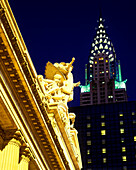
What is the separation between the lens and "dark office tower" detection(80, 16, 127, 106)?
6521 inches

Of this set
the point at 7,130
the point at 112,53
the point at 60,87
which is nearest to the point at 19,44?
the point at 7,130

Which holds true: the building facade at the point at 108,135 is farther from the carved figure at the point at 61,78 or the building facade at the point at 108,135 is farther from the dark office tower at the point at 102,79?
the carved figure at the point at 61,78

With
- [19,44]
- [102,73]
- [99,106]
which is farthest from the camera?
[102,73]

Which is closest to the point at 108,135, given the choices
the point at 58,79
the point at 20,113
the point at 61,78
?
the point at 61,78

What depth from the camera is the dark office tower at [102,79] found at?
166 metres

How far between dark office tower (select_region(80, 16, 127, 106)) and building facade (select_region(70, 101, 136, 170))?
23.1m

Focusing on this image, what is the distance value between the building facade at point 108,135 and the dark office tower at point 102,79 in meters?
23.1

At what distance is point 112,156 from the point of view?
131125mm

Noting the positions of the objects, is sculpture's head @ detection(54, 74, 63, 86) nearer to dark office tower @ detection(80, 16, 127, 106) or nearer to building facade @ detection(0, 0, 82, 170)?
building facade @ detection(0, 0, 82, 170)

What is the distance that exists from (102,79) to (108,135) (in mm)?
42015

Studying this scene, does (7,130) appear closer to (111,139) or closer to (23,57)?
(23,57)

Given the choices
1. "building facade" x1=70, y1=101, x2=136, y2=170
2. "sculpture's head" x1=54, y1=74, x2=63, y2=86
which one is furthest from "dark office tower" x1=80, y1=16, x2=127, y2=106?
"sculpture's head" x1=54, y1=74, x2=63, y2=86

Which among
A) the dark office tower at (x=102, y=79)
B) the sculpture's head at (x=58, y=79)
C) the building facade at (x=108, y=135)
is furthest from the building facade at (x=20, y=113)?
the dark office tower at (x=102, y=79)

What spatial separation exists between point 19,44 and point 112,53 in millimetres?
162601
